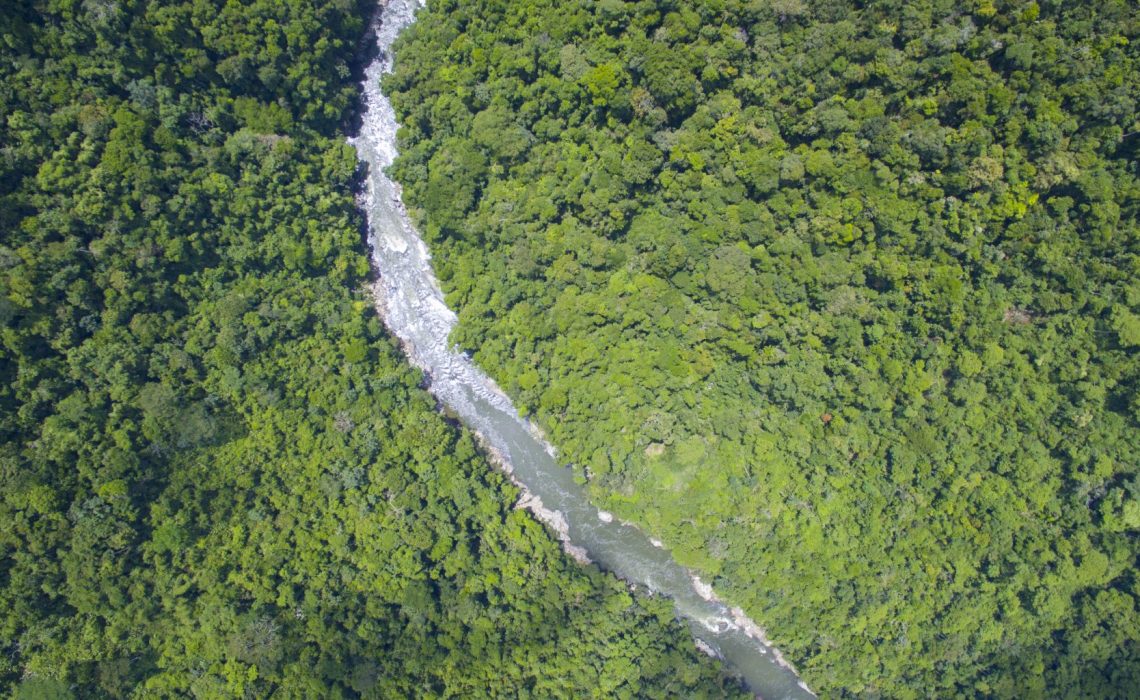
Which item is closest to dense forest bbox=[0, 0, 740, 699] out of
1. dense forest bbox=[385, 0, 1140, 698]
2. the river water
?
the river water

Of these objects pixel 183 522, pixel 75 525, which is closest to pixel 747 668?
pixel 183 522

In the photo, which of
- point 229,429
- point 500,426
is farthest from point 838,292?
point 229,429

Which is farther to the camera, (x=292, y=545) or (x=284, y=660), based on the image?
(x=292, y=545)

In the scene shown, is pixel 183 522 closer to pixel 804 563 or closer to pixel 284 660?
pixel 284 660

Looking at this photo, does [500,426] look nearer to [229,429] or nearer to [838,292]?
[229,429]

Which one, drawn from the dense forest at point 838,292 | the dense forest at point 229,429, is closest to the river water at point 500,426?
the dense forest at point 229,429

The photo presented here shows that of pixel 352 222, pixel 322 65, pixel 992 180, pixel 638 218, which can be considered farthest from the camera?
pixel 352 222

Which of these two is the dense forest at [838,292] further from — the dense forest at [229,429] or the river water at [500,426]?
the dense forest at [229,429]
